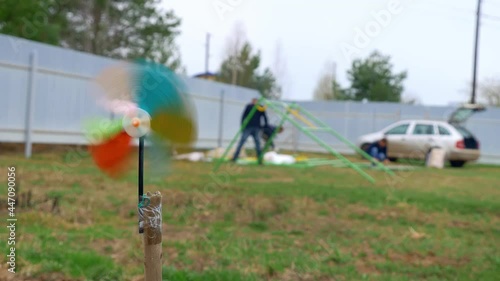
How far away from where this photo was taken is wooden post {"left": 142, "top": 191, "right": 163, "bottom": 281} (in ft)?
6.79

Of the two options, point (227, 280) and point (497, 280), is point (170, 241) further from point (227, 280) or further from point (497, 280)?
point (497, 280)

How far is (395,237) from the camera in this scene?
507 centimetres

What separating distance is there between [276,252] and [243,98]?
15.9m

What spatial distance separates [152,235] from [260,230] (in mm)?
3256

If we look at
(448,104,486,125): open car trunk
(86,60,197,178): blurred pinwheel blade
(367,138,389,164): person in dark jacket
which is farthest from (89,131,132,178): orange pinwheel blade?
(448,104,486,125): open car trunk

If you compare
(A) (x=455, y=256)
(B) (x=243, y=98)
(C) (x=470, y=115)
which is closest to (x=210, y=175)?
(A) (x=455, y=256)

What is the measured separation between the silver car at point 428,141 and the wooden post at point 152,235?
15361 mm

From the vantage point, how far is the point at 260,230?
5.27m

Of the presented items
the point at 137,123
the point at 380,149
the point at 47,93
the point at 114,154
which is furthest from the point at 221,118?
the point at 137,123

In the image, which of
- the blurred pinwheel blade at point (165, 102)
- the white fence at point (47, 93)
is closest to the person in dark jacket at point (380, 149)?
the white fence at point (47, 93)

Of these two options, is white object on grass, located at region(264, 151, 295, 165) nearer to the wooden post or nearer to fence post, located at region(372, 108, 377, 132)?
fence post, located at region(372, 108, 377, 132)

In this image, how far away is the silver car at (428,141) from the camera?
53.2 ft

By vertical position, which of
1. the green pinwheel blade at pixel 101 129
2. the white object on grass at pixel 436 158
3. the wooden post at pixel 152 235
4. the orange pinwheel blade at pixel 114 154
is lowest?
the white object on grass at pixel 436 158

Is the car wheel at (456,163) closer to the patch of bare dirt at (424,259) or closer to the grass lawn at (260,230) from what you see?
the grass lawn at (260,230)
